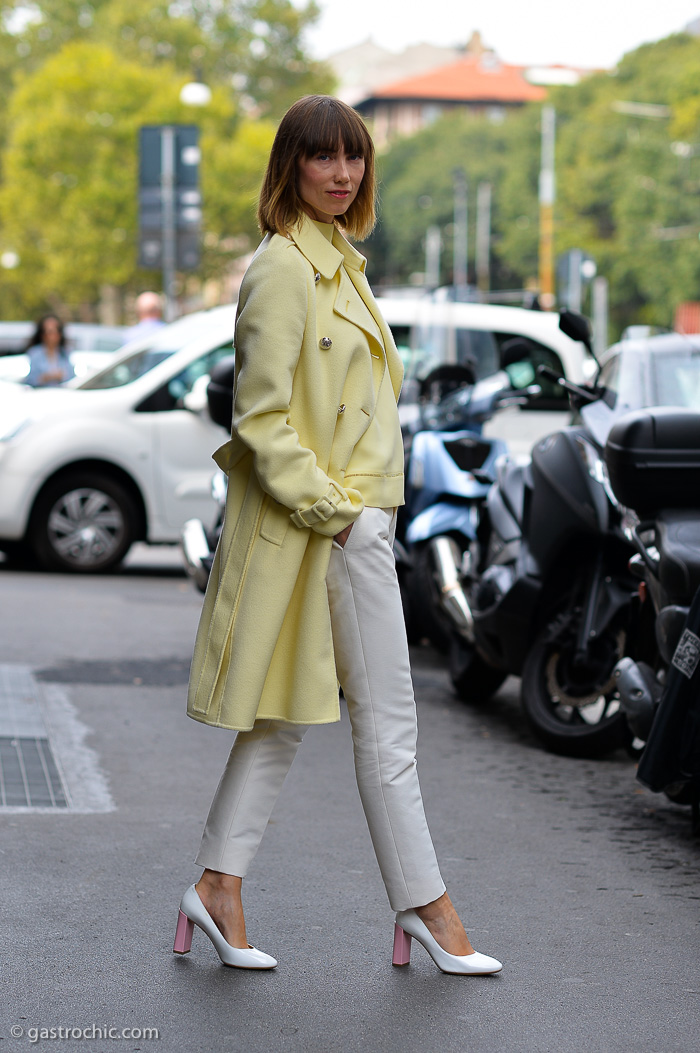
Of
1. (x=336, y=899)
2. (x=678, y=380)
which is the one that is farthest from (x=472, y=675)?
(x=336, y=899)

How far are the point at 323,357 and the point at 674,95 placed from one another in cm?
5124

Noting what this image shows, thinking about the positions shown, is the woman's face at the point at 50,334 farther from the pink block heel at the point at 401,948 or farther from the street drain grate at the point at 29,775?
the pink block heel at the point at 401,948

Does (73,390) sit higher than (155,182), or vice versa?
(155,182)

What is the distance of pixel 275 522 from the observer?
3525 millimetres

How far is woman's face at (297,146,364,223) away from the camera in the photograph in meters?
3.58

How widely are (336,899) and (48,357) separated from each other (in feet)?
36.7

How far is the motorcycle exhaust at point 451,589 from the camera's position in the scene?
6.90 meters

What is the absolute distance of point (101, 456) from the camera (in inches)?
449

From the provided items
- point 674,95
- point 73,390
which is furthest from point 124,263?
point 73,390

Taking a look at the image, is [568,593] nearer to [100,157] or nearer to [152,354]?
[152,354]

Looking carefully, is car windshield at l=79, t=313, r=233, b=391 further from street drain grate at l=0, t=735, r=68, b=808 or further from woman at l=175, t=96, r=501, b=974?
woman at l=175, t=96, r=501, b=974

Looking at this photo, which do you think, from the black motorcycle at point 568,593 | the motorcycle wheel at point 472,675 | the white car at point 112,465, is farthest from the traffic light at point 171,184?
the black motorcycle at point 568,593

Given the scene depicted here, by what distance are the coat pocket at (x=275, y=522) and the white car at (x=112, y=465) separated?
7.76 metres

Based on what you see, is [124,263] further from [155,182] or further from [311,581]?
[311,581]
